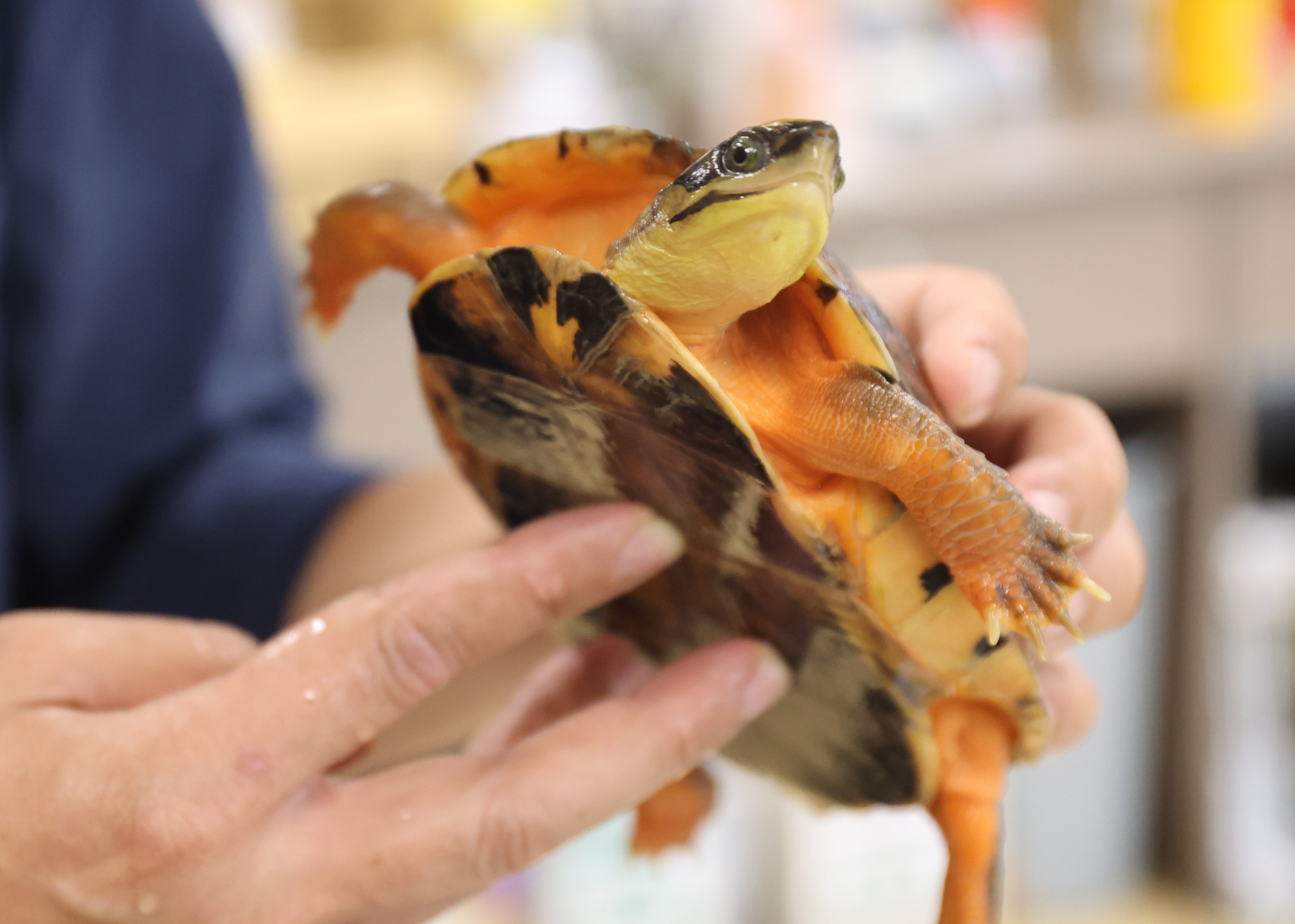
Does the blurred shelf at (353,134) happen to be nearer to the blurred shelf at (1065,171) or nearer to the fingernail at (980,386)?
the blurred shelf at (1065,171)

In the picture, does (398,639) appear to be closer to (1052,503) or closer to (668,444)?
(668,444)

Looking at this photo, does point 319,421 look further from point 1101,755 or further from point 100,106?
point 1101,755

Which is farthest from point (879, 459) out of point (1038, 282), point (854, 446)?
point (1038, 282)

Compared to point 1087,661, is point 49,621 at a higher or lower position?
higher

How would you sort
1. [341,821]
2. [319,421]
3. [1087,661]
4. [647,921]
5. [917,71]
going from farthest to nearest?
[917,71]
[1087,661]
[647,921]
[319,421]
[341,821]

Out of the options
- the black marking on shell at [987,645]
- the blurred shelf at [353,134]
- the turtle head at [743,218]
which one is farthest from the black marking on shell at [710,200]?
the blurred shelf at [353,134]

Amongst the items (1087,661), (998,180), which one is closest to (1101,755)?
(1087,661)

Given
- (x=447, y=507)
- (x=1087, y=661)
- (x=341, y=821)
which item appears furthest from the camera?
(x=1087, y=661)
